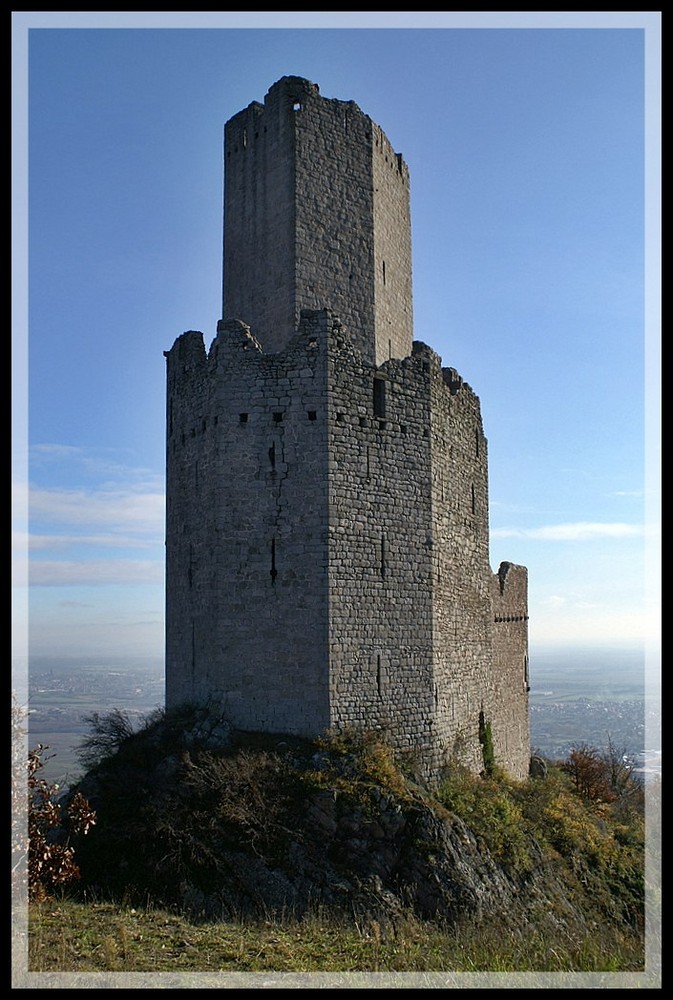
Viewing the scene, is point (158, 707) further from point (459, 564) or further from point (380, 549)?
point (459, 564)

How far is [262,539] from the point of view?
47.2 feet

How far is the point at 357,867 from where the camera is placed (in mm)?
12000

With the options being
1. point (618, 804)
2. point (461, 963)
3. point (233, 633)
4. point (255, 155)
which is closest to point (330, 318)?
point (255, 155)

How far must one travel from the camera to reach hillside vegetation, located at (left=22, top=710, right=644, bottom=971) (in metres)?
8.88

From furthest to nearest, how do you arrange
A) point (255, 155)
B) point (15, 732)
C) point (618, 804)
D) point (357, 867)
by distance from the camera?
point (618, 804) → point (255, 155) → point (357, 867) → point (15, 732)

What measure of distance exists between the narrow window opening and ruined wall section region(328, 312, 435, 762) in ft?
0.07

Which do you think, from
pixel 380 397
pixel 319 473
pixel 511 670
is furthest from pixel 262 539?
pixel 511 670

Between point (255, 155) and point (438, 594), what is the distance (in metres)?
10.5

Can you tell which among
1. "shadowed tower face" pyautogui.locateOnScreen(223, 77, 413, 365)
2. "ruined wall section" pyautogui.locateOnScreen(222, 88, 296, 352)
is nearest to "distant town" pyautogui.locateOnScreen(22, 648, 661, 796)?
"ruined wall section" pyautogui.locateOnScreen(222, 88, 296, 352)

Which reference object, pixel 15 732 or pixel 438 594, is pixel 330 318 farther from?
pixel 15 732

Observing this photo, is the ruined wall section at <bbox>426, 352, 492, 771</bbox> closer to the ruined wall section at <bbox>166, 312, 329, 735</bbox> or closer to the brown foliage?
the ruined wall section at <bbox>166, 312, 329, 735</bbox>

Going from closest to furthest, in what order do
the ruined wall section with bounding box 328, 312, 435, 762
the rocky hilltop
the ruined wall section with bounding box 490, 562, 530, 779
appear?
the rocky hilltop → the ruined wall section with bounding box 328, 312, 435, 762 → the ruined wall section with bounding box 490, 562, 530, 779

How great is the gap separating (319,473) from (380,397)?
222cm
